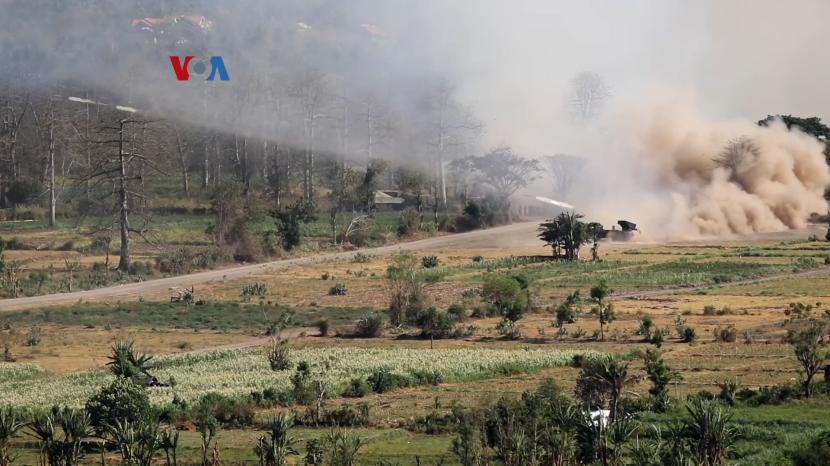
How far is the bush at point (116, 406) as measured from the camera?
36.8 m

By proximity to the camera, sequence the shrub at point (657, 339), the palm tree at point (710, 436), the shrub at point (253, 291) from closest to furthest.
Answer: the palm tree at point (710, 436)
the shrub at point (657, 339)
the shrub at point (253, 291)

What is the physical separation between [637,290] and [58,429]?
41256mm

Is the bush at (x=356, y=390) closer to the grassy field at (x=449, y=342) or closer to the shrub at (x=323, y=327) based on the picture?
the grassy field at (x=449, y=342)

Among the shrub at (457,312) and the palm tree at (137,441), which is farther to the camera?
the shrub at (457,312)

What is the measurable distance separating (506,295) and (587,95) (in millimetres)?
73601

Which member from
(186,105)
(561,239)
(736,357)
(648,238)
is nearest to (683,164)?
(648,238)

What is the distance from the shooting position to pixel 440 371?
47219mm

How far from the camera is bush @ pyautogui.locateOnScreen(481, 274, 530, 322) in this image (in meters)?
61.9

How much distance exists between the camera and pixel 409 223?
102688 mm

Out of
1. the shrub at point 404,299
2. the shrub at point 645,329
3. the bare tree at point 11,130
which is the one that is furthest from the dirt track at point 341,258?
the bare tree at point 11,130

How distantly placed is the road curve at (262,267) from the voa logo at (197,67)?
3605cm

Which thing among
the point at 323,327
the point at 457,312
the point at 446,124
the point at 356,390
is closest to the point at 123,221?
the point at 323,327

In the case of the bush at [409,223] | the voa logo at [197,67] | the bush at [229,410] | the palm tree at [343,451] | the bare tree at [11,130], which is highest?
the voa logo at [197,67]

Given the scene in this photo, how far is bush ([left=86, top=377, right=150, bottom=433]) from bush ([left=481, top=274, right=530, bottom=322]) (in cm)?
2584
